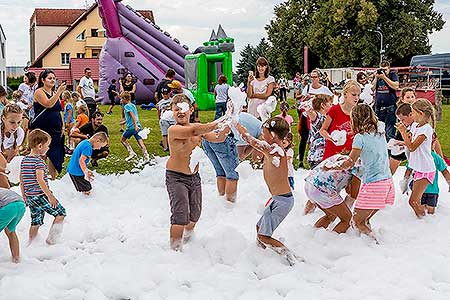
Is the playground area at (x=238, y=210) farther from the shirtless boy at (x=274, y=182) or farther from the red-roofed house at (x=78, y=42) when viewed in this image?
the red-roofed house at (x=78, y=42)

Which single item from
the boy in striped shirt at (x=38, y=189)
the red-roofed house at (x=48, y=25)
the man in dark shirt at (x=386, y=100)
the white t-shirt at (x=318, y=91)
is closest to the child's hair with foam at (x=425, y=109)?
the white t-shirt at (x=318, y=91)

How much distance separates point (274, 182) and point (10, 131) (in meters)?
3.30

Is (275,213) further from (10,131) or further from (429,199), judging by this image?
(10,131)

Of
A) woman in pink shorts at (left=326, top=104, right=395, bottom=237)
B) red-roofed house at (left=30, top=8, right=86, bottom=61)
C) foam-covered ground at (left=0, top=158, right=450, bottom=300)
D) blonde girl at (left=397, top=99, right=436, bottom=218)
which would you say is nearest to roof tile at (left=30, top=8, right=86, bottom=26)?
red-roofed house at (left=30, top=8, right=86, bottom=61)

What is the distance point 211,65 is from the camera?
22500 millimetres

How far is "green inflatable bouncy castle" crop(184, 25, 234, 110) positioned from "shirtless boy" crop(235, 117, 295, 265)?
16719mm

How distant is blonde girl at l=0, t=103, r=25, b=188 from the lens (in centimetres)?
638

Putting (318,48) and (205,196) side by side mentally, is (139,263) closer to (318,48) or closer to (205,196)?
(205,196)

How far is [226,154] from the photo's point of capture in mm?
6828

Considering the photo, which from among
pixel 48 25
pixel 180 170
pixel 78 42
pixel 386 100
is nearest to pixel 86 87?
pixel 386 100

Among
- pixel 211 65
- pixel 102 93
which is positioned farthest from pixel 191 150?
pixel 102 93

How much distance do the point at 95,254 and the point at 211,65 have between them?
58.4ft

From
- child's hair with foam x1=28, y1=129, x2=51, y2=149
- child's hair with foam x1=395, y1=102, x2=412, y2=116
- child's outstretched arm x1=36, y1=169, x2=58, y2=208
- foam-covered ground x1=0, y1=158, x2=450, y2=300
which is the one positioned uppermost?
child's hair with foam x1=395, y1=102, x2=412, y2=116

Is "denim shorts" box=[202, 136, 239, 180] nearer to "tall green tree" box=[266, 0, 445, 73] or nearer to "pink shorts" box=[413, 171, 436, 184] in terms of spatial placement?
"pink shorts" box=[413, 171, 436, 184]
